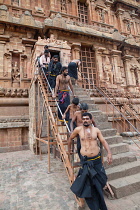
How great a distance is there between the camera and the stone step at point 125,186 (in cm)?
305

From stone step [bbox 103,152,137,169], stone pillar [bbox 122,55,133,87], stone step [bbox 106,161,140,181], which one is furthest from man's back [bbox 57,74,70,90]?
stone pillar [bbox 122,55,133,87]

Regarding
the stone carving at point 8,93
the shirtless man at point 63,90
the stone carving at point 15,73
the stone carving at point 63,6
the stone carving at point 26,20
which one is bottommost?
the shirtless man at point 63,90

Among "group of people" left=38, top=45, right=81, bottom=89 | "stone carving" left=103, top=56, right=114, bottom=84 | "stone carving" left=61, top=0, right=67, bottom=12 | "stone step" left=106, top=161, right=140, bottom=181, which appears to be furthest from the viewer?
"stone carving" left=61, top=0, right=67, bottom=12

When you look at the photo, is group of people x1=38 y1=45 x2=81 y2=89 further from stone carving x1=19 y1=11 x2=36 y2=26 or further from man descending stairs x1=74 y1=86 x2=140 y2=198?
stone carving x1=19 y1=11 x2=36 y2=26

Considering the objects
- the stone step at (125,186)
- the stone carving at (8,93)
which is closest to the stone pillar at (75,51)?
the stone carving at (8,93)

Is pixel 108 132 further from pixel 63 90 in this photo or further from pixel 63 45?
pixel 63 45

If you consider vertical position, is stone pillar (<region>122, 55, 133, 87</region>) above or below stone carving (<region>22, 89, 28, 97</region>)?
above

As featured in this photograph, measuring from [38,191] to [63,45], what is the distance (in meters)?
7.36

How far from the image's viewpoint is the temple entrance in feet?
37.4

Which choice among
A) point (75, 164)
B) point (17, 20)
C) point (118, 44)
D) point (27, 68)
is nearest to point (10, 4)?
point (17, 20)

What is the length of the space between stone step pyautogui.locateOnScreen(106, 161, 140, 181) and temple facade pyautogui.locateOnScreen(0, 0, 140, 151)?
5.85m

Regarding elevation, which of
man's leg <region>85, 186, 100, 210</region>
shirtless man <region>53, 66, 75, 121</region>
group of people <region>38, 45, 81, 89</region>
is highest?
group of people <region>38, 45, 81, 89</region>

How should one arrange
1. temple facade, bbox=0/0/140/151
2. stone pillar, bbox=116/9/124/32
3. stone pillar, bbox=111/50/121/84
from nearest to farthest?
1. temple facade, bbox=0/0/140/151
2. stone pillar, bbox=111/50/121/84
3. stone pillar, bbox=116/9/124/32

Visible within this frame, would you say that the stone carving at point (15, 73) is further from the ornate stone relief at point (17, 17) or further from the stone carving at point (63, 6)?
the stone carving at point (63, 6)
